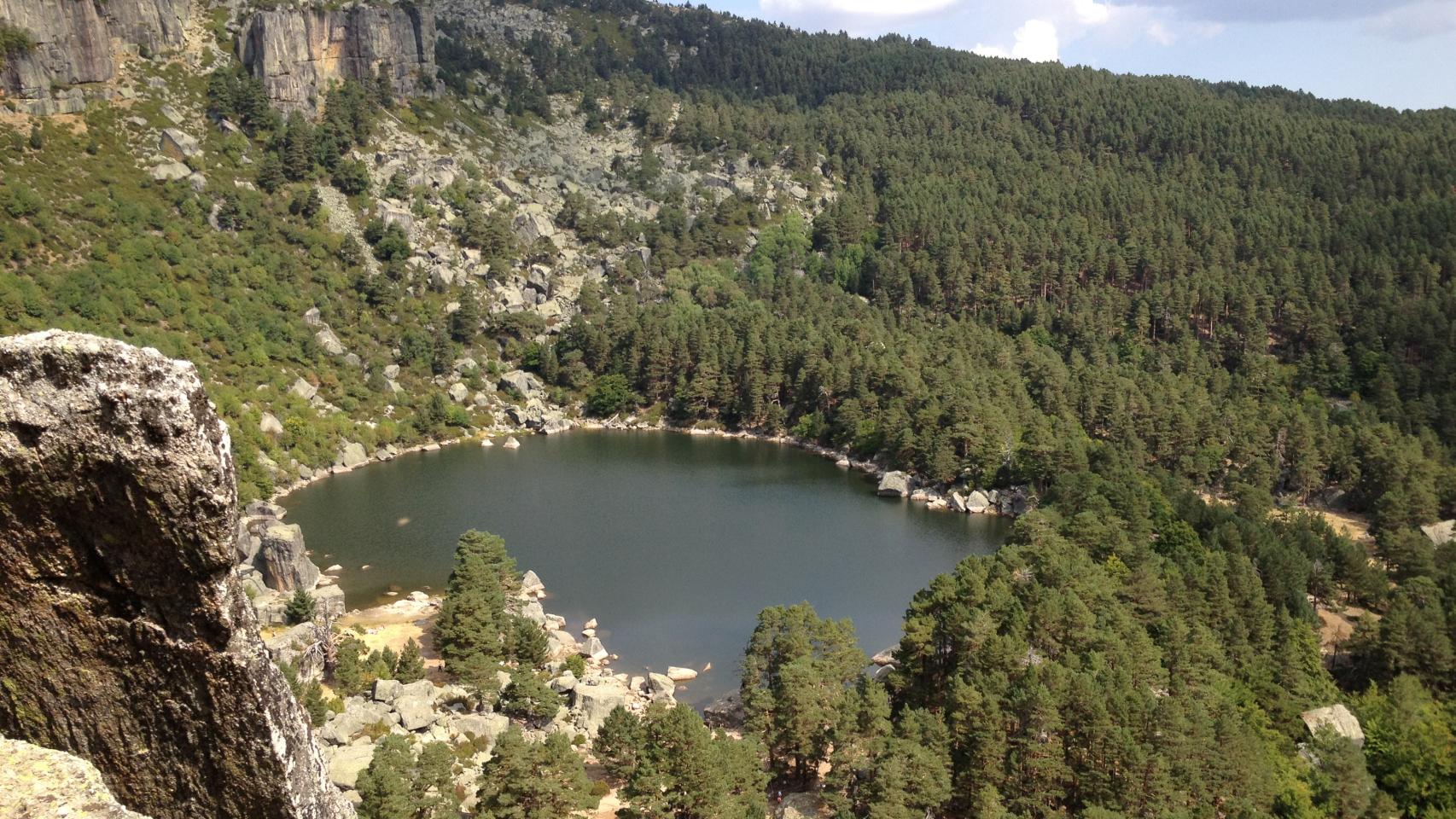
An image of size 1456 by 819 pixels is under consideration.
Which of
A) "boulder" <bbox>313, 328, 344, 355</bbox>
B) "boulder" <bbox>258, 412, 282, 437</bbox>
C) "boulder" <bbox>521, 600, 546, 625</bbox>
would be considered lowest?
"boulder" <bbox>521, 600, 546, 625</bbox>

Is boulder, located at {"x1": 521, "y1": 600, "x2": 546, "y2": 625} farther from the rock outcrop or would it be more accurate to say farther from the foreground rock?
the foreground rock

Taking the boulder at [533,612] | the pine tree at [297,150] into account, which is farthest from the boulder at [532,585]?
the pine tree at [297,150]

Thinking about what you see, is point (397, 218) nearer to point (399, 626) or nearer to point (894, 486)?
point (894, 486)

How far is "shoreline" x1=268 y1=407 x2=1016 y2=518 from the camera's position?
207 ft

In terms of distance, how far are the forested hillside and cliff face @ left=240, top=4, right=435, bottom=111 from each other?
12.0 ft

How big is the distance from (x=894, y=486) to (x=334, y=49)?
8386 centimetres

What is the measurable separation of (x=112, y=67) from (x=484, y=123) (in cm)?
3974

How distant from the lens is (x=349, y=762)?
25.8 m

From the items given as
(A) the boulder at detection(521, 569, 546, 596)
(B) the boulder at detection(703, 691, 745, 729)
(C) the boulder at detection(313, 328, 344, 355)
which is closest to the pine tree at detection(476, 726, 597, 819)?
(B) the boulder at detection(703, 691, 745, 729)

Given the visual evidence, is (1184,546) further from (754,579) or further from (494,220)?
(494,220)

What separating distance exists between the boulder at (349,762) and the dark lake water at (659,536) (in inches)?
505

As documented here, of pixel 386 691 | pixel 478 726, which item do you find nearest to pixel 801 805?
pixel 478 726

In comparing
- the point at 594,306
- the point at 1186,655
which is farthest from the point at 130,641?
the point at 594,306

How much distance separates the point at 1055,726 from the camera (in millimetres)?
26453
